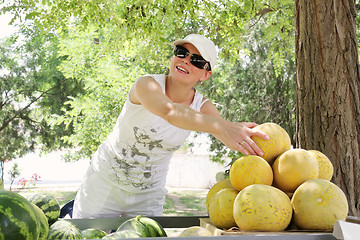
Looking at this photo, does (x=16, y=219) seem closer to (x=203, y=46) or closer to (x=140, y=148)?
(x=140, y=148)

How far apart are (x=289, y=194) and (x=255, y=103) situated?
13.6 meters

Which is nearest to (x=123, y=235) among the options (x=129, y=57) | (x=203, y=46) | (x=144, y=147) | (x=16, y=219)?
(x=16, y=219)

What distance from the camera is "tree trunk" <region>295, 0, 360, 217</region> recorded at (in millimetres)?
2949

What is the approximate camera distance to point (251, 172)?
1582mm

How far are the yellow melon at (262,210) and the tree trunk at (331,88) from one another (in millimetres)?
1707

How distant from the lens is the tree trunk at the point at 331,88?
2949 millimetres

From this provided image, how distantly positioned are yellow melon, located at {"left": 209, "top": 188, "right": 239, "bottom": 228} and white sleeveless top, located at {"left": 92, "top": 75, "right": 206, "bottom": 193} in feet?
3.32

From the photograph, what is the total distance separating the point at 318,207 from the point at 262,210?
0.24m

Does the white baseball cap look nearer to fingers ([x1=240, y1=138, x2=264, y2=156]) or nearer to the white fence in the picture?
fingers ([x1=240, y1=138, x2=264, y2=156])

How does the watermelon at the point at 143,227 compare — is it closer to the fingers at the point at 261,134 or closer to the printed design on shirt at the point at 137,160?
the fingers at the point at 261,134

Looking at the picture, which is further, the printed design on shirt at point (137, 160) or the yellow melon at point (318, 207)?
the printed design on shirt at point (137, 160)

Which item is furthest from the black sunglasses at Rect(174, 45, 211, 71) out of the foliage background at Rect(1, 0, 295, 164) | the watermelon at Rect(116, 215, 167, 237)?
the foliage background at Rect(1, 0, 295, 164)

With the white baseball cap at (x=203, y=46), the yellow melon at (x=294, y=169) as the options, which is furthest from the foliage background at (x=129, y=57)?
the yellow melon at (x=294, y=169)

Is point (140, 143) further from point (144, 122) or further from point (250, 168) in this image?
point (250, 168)
